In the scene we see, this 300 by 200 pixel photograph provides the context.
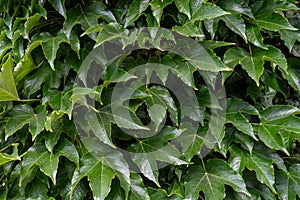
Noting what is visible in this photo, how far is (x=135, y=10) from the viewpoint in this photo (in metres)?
0.89

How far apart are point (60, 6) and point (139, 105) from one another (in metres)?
0.33

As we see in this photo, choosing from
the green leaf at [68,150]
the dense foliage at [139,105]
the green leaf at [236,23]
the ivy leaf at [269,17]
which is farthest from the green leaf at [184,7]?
the green leaf at [68,150]

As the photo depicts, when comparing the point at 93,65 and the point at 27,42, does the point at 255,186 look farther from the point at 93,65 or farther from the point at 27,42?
the point at 27,42

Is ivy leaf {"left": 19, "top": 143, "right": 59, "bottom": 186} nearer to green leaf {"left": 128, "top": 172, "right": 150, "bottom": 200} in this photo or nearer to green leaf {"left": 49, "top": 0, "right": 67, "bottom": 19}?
green leaf {"left": 128, "top": 172, "right": 150, "bottom": 200}

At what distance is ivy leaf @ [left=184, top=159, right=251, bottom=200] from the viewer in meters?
0.86

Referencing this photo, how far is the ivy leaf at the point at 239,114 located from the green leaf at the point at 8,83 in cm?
55

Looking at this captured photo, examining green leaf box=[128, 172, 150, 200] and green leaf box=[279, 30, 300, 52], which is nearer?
green leaf box=[128, 172, 150, 200]

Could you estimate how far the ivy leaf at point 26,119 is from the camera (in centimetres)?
83

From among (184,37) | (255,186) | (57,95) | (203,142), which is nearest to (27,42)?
(57,95)

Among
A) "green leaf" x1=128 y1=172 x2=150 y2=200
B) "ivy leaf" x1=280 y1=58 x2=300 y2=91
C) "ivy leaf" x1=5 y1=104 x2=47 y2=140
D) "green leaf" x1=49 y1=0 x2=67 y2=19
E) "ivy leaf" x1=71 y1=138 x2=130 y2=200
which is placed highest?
"green leaf" x1=49 y1=0 x2=67 y2=19

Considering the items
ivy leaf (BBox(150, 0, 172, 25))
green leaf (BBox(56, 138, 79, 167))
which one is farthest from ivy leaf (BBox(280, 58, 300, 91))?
green leaf (BBox(56, 138, 79, 167))

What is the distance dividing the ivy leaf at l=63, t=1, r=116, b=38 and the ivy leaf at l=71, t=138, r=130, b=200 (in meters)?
0.30

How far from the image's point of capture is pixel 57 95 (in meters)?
0.88

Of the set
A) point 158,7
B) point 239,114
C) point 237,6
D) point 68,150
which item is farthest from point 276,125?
point 68,150
